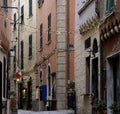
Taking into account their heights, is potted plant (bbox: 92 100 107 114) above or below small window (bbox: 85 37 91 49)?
below

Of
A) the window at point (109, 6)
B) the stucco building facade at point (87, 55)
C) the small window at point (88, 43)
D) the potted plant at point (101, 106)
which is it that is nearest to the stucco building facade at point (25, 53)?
Result: the stucco building facade at point (87, 55)

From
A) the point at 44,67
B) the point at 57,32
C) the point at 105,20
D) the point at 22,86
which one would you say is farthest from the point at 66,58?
the point at 22,86

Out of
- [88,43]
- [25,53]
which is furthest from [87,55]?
[25,53]

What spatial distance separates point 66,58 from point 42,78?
19.7 ft

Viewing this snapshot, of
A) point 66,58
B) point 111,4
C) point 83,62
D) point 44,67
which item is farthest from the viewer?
point 44,67

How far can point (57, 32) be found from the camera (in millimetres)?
28906

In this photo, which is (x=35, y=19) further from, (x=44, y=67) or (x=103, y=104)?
(x=103, y=104)

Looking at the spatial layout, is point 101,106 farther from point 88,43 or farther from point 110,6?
point 88,43

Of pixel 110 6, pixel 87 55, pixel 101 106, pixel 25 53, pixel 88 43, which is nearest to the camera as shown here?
pixel 110 6

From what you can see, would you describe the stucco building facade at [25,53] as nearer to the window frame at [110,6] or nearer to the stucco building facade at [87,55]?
the stucco building facade at [87,55]

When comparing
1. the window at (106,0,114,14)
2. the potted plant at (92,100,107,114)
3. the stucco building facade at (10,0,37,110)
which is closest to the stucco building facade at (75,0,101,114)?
the potted plant at (92,100,107,114)

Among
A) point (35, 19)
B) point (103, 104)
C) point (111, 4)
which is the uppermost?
point (35, 19)

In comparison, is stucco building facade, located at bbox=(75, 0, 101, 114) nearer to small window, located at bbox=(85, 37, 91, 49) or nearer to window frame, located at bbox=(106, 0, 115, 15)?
small window, located at bbox=(85, 37, 91, 49)

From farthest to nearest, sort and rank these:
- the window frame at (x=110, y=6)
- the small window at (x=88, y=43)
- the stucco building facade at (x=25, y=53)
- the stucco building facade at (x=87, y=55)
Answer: the stucco building facade at (x=25, y=53) → the small window at (x=88, y=43) → the stucco building facade at (x=87, y=55) → the window frame at (x=110, y=6)
